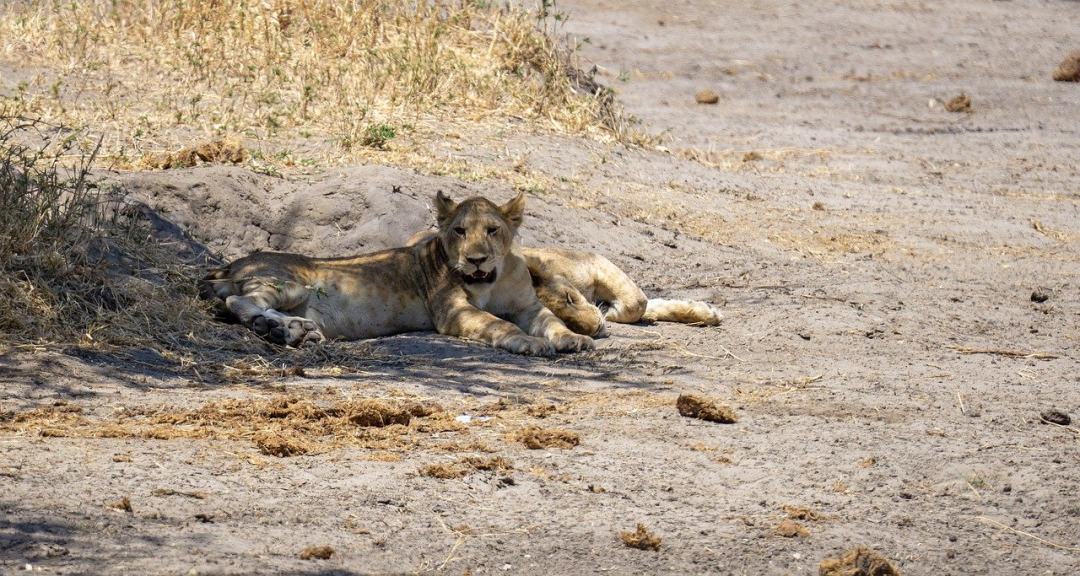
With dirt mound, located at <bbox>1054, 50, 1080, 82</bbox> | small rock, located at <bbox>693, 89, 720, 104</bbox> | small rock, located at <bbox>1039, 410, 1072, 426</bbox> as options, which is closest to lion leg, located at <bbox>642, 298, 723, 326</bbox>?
small rock, located at <bbox>1039, 410, 1072, 426</bbox>

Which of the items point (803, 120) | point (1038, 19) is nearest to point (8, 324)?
point (803, 120)

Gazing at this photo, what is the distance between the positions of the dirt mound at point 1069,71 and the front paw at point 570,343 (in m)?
14.8

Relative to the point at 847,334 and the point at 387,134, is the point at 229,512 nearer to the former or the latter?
the point at 847,334

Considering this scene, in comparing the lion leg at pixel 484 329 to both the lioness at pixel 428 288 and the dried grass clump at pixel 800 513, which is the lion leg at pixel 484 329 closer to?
the lioness at pixel 428 288

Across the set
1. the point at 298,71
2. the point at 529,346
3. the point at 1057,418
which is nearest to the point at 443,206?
the point at 529,346

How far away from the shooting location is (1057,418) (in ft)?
22.8

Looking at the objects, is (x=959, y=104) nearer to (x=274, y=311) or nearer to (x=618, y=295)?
(x=618, y=295)

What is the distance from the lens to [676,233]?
11.4m

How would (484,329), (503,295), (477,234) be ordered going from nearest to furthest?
(484,329) < (477,234) < (503,295)

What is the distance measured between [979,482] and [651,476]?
1.37 meters

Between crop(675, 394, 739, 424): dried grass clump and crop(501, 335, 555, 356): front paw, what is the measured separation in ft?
4.72

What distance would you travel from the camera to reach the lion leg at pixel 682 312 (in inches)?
361

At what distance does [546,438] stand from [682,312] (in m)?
3.09

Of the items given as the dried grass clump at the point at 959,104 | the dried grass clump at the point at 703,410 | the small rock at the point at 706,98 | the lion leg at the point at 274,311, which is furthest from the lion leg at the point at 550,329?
the dried grass clump at the point at 959,104
